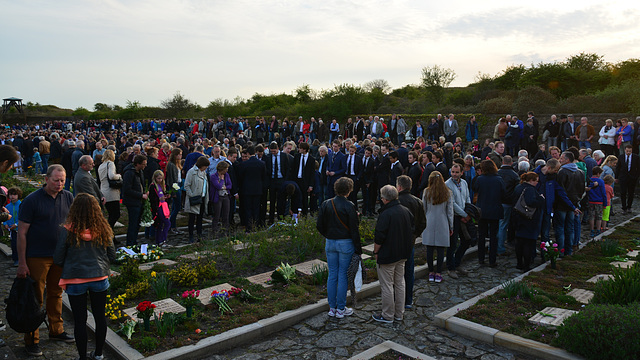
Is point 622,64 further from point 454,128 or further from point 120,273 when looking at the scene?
point 120,273

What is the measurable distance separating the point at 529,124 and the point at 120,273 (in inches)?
683

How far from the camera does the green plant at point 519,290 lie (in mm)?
6254

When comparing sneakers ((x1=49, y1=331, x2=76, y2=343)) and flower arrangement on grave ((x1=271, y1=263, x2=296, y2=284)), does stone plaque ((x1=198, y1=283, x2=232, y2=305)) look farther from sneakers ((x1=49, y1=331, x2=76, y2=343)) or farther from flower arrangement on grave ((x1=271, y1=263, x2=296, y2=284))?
sneakers ((x1=49, y1=331, x2=76, y2=343))

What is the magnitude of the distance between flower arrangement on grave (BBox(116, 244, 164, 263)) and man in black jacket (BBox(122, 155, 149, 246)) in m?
0.61

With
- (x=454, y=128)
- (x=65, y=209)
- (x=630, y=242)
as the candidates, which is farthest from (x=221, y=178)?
(x=454, y=128)

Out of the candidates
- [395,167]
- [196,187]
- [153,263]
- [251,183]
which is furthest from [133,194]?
[395,167]

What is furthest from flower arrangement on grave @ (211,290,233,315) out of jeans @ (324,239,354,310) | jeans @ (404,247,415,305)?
jeans @ (404,247,415,305)

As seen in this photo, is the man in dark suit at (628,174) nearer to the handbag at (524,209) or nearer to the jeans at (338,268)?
the handbag at (524,209)

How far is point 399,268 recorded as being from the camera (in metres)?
5.77

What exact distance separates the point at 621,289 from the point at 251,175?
731 cm

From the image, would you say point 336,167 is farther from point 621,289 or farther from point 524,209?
point 621,289

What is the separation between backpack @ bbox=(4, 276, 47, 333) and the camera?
15.0 feet

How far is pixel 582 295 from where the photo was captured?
21.0ft

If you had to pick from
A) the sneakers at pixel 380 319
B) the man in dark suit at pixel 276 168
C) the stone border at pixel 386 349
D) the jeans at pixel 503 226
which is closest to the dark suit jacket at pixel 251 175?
the man in dark suit at pixel 276 168
